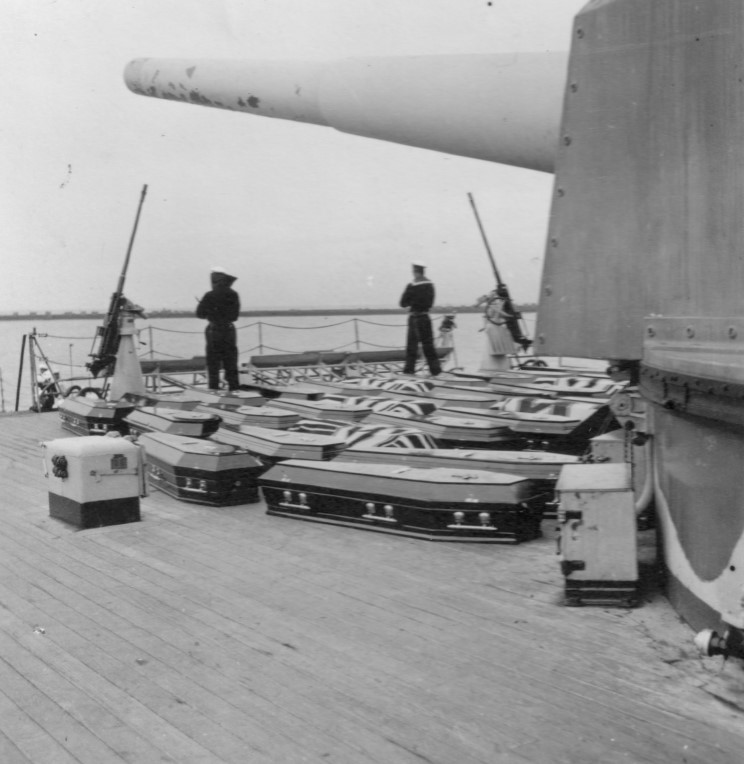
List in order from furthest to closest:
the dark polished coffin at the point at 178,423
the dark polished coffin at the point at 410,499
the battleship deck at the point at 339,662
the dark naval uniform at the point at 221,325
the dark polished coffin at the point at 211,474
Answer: the dark naval uniform at the point at 221,325
the dark polished coffin at the point at 178,423
the dark polished coffin at the point at 211,474
the dark polished coffin at the point at 410,499
the battleship deck at the point at 339,662

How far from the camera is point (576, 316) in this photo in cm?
319

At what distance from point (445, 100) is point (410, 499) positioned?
1.82 m

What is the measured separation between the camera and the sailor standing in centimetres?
1079

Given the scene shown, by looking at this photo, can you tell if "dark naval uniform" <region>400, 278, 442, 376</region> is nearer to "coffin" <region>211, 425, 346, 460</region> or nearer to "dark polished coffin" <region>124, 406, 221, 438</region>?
"dark polished coffin" <region>124, 406, 221, 438</region>

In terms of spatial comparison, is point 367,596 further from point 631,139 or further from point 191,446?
point 191,446

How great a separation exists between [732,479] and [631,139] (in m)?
1.18

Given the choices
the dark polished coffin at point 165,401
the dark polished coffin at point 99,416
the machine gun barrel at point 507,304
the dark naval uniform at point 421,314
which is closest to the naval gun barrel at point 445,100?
the dark polished coffin at point 165,401

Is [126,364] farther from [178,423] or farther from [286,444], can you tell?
[286,444]

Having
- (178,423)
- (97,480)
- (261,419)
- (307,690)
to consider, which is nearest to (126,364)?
(178,423)

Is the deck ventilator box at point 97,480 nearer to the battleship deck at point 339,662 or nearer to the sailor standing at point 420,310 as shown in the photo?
the battleship deck at point 339,662

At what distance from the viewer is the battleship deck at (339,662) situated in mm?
2195

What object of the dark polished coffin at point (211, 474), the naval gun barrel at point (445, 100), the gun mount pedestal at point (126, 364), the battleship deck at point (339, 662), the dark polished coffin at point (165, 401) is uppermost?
Answer: the naval gun barrel at point (445, 100)

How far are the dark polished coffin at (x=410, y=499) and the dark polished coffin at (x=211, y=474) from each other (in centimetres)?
38

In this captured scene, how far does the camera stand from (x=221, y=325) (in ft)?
31.4
